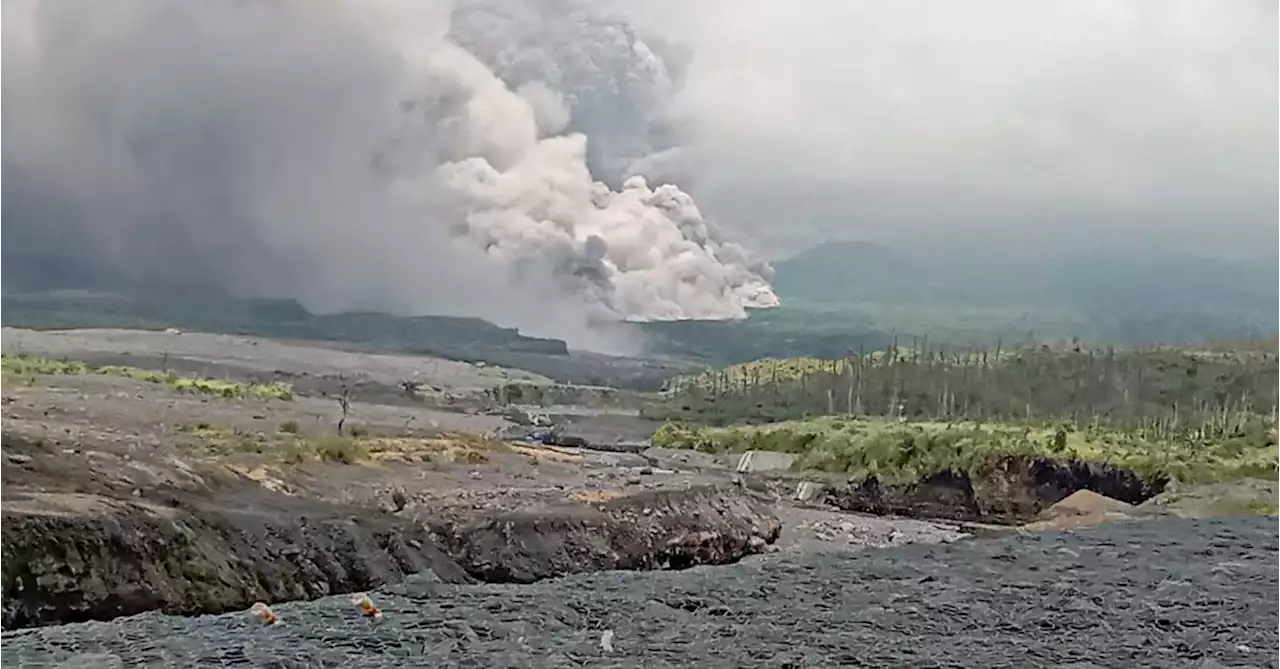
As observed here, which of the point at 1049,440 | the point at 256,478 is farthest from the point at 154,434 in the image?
the point at 1049,440

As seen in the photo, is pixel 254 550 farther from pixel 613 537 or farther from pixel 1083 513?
pixel 1083 513

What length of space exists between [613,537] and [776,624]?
1308 centimetres

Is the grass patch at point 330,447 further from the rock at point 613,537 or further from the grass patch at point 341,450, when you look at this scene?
the rock at point 613,537

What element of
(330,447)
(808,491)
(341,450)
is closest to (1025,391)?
(808,491)

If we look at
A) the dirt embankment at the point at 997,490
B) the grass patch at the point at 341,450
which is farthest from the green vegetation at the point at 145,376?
the dirt embankment at the point at 997,490

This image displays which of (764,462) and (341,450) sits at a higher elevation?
(341,450)

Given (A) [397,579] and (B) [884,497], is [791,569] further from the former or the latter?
(B) [884,497]

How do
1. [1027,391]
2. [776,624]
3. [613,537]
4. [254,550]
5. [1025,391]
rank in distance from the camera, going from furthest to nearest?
[1025,391] → [1027,391] → [613,537] → [254,550] → [776,624]

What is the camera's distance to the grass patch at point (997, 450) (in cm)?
4541

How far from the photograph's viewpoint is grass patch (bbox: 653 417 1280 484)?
45.4 metres

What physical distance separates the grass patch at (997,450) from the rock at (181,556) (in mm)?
32097

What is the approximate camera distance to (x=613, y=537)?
21906 mm

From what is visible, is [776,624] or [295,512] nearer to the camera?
[776,624]

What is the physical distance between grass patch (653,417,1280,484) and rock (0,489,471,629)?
3210 cm
